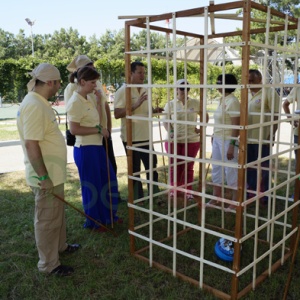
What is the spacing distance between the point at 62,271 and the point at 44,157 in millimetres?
948

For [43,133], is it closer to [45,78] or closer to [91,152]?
[45,78]

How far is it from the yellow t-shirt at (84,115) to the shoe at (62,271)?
1.17m

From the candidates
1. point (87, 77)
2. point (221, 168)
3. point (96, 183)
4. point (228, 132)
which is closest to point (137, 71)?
point (87, 77)

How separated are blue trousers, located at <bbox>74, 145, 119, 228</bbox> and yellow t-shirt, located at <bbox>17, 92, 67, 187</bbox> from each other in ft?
2.26

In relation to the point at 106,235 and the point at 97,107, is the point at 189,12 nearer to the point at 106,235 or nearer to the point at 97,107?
the point at 97,107

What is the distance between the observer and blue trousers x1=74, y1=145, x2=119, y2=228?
11.3ft

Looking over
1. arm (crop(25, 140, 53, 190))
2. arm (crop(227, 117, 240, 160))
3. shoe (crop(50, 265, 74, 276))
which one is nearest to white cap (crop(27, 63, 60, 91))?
arm (crop(25, 140, 53, 190))

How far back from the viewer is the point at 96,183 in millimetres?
3504

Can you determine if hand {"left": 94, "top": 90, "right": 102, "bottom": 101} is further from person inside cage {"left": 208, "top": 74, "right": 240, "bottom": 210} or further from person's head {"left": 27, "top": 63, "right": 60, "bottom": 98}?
person inside cage {"left": 208, "top": 74, "right": 240, "bottom": 210}

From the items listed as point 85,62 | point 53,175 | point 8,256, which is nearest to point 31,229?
point 8,256

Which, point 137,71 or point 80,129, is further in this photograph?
point 137,71

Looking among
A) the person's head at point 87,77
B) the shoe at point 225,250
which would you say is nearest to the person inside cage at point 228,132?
the shoe at point 225,250

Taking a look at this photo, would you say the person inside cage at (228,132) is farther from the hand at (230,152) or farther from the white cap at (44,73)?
the white cap at (44,73)

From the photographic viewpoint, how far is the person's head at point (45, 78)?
257 cm
